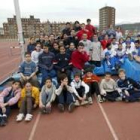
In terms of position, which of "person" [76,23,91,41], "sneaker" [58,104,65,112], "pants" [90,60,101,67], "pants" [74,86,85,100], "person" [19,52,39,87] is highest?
"person" [76,23,91,41]

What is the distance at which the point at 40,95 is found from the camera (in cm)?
553

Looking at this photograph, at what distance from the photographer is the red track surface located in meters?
4.25

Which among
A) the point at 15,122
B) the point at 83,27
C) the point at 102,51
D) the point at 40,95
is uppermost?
the point at 83,27

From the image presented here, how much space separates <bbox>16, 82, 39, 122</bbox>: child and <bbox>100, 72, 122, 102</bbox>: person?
194 cm

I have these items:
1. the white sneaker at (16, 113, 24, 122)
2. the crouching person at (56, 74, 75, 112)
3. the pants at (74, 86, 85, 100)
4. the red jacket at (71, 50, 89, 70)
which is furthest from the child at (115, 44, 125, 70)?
the white sneaker at (16, 113, 24, 122)

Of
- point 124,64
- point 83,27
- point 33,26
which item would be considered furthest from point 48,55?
point 33,26

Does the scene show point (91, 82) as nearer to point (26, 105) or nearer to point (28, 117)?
point (26, 105)

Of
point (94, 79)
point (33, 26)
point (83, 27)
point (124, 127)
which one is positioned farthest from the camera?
point (33, 26)

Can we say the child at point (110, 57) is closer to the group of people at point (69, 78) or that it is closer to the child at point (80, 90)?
the group of people at point (69, 78)

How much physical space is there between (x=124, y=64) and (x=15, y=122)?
16.1ft

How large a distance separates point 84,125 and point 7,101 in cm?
218

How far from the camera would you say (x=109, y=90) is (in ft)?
19.9

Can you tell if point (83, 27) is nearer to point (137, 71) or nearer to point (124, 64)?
point (124, 64)

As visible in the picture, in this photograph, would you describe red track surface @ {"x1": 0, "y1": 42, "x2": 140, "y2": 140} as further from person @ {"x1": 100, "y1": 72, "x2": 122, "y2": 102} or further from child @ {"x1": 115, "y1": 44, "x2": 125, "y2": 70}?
child @ {"x1": 115, "y1": 44, "x2": 125, "y2": 70}
